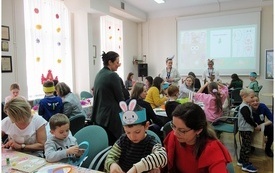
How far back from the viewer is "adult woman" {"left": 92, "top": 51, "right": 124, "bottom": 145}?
111 inches

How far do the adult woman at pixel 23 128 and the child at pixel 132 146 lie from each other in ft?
2.39

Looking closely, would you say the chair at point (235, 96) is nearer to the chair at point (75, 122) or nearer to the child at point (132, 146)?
the chair at point (75, 122)

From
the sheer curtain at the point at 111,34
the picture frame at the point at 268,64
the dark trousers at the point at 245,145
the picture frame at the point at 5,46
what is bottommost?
the dark trousers at the point at 245,145

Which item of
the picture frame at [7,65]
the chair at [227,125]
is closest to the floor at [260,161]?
the chair at [227,125]

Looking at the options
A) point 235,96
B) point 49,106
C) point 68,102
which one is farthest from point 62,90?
point 235,96

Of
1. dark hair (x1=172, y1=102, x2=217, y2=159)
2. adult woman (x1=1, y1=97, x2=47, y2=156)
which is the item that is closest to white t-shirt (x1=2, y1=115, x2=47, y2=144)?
adult woman (x1=1, y1=97, x2=47, y2=156)

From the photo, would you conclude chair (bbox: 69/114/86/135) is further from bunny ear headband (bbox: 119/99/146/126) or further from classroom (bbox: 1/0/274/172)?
classroom (bbox: 1/0/274/172)

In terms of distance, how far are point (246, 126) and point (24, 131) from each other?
8.44 ft

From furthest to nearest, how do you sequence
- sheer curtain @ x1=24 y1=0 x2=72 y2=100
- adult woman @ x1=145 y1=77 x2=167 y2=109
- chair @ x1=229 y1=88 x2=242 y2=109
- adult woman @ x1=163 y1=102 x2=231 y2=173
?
chair @ x1=229 y1=88 x2=242 y2=109, sheer curtain @ x1=24 y1=0 x2=72 y2=100, adult woman @ x1=145 y1=77 x2=167 y2=109, adult woman @ x1=163 y1=102 x2=231 y2=173

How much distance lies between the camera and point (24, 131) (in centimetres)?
192

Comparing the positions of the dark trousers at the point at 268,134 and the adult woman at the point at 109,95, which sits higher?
the adult woman at the point at 109,95

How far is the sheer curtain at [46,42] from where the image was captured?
5.07 m

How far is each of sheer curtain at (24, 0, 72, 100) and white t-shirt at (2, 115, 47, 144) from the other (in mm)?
3366

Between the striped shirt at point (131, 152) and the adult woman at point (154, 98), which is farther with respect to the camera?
the adult woman at point (154, 98)
